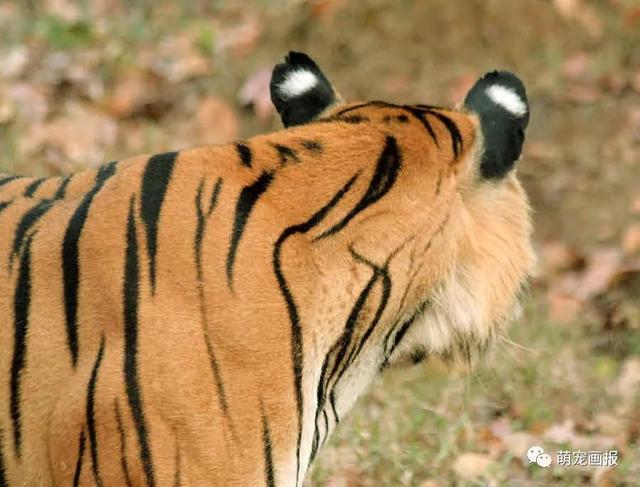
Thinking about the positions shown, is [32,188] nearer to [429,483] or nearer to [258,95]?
[429,483]

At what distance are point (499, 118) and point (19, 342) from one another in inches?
41.3

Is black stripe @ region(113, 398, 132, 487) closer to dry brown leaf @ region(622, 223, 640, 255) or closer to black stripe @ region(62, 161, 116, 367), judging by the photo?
black stripe @ region(62, 161, 116, 367)

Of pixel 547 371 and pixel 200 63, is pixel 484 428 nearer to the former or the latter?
pixel 547 371

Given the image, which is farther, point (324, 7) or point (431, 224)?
point (324, 7)

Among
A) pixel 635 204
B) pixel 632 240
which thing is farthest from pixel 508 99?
pixel 635 204

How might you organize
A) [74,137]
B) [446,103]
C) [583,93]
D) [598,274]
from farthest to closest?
[74,137] < [446,103] < [583,93] < [598,274]

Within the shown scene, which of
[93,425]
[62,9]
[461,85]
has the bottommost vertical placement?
[93,425]

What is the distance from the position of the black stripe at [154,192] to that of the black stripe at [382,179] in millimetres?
339

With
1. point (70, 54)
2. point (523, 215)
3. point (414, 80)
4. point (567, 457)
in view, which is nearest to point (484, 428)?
point (567, 457)

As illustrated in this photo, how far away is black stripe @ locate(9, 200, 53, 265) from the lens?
253cm

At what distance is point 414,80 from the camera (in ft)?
20.5

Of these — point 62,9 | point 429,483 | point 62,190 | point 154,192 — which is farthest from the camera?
point 62,9

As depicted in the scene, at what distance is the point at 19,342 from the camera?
2432 mm

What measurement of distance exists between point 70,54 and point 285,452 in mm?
4809
